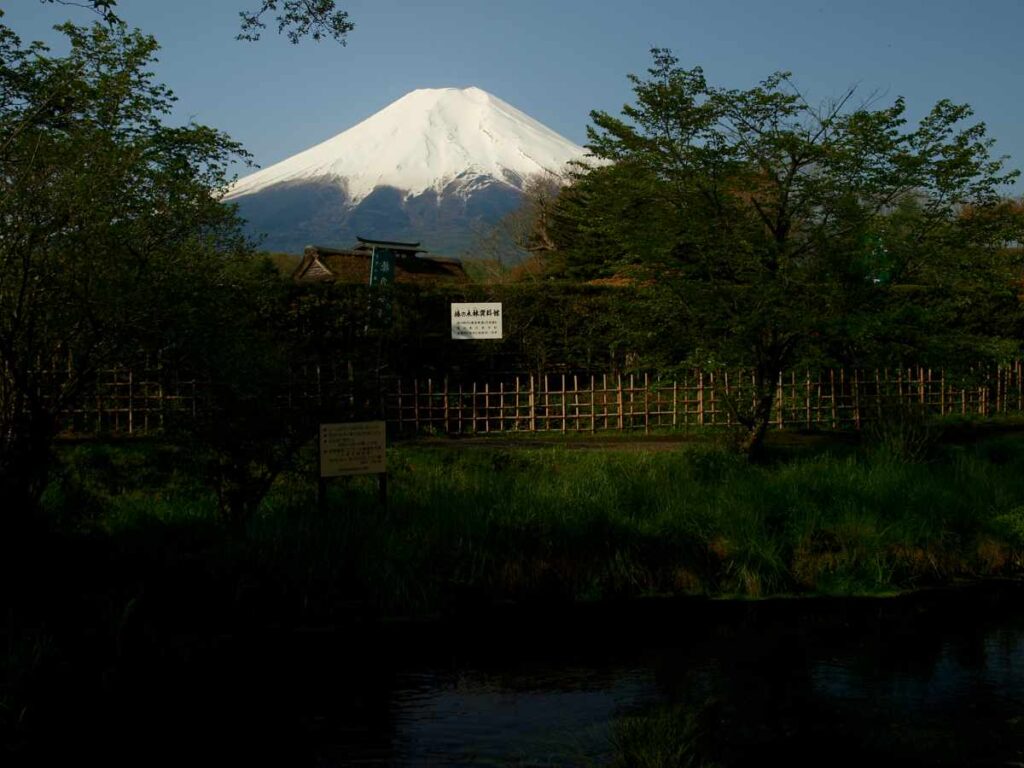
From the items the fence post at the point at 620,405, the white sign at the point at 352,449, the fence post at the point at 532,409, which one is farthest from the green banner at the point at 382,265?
the white sign at the point at 352,449

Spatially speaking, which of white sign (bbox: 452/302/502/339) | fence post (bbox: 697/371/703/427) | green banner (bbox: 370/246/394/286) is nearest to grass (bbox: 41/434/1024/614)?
fence post (bbox: 697/371/703/427)

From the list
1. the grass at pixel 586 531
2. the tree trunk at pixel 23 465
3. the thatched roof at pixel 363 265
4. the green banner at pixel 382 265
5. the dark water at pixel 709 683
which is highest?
the thatched roof at pixel 363 265

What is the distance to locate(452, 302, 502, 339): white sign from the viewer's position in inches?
786

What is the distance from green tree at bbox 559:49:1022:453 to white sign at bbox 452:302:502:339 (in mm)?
5514

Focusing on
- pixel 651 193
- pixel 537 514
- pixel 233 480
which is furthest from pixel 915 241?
pixel 233 480

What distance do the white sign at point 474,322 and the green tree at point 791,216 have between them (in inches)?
217

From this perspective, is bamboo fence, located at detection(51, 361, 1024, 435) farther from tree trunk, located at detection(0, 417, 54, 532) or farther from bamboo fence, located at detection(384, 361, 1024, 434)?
tree trunk, located at detection(0, 417, 54, 532)

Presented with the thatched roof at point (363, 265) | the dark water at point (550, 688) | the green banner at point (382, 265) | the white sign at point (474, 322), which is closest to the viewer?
the dark water at point (550, 688)

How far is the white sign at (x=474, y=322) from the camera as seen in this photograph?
65.5ft

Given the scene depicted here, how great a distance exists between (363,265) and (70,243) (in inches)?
929

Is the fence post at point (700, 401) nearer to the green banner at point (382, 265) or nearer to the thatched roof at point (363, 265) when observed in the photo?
the green banner at point (382, 265)

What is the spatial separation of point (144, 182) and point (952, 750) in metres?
9.47

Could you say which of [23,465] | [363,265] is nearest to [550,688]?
[23,465]

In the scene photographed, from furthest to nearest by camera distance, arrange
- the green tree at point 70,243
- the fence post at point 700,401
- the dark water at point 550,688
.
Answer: the fence post at point 700,401 < the green tree at point 70,243 < the dark water at point 550,688
